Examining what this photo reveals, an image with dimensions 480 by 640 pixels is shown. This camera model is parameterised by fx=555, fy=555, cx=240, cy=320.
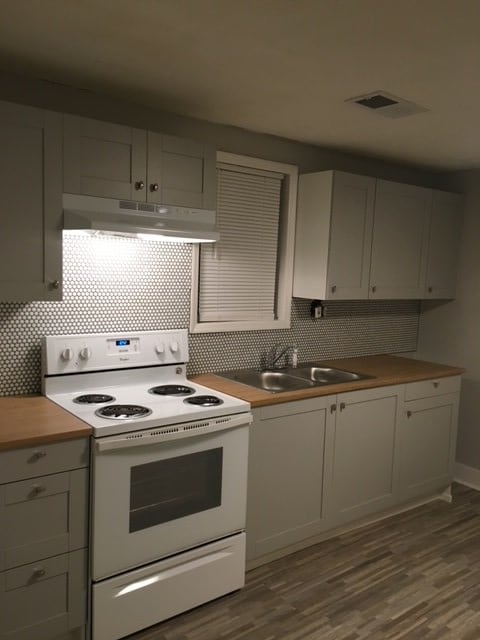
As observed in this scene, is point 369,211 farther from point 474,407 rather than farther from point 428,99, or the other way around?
point 474,407

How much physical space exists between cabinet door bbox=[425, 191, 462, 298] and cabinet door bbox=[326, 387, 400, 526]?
1.09 meters

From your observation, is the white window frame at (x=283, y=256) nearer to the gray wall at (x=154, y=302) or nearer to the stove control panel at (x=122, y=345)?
the gray wall at (x=154, y=302)

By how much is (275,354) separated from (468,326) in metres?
1.60

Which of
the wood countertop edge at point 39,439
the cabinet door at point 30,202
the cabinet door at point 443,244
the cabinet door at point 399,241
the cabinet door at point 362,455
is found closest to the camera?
the wood countertop edge at point 39,439

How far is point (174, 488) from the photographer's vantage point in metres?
2.36

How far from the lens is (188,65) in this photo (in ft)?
7.12

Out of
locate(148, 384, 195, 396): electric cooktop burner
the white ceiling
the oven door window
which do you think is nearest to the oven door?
the oven door window

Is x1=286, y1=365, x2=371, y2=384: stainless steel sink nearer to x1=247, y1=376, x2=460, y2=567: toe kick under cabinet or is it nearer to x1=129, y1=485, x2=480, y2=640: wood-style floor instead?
x1=247, y1=376, x2=460, y2=567: toe kick under cabinet

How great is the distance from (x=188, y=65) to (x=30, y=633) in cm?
224

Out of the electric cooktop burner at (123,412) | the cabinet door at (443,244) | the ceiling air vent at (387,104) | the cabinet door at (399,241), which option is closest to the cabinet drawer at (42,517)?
the electric cooktop burner at (123,412)

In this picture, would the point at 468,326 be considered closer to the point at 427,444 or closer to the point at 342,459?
the point at 427,444

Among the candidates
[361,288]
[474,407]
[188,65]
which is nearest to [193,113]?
[188,65]

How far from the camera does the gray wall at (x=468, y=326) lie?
407 centimetres

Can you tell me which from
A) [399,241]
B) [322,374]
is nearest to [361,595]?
[322,374]
